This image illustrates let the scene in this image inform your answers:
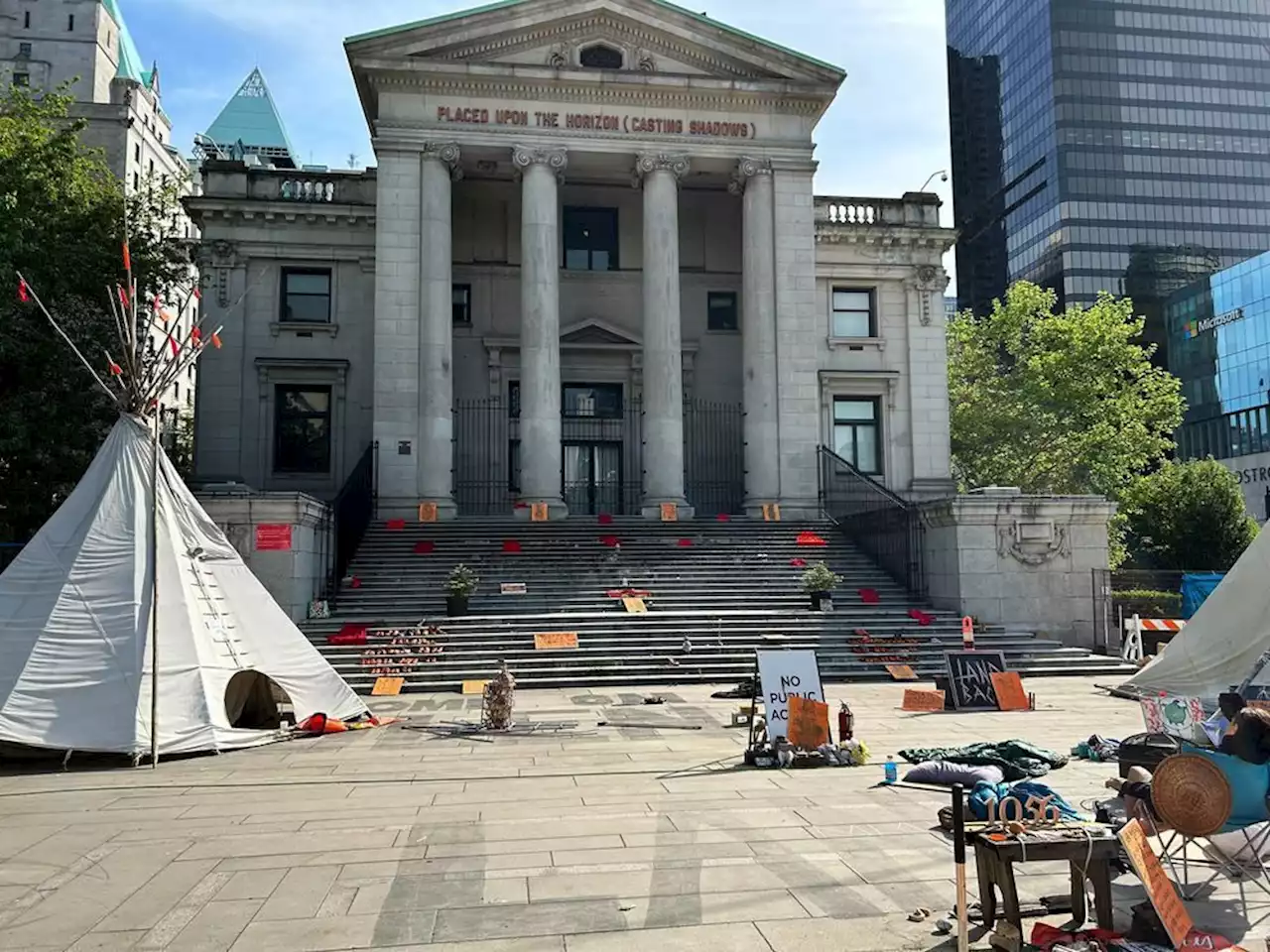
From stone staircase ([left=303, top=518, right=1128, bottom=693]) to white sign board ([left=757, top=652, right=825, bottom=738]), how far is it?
7.09 metres

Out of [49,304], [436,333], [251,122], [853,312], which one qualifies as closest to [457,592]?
[436,333]

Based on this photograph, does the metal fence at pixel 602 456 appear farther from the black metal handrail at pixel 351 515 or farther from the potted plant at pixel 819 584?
the potted plant at pixel 819 584

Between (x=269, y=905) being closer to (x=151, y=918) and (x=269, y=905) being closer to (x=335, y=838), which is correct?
(x=151, y=918)

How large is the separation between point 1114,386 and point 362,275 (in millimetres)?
30291

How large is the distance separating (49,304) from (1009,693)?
77.8 ft

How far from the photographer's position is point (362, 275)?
103ft

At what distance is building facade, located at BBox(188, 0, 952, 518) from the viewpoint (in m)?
28.3

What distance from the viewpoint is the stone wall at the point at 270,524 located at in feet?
63.9

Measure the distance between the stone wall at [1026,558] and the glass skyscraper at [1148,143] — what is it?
8719 centimetres

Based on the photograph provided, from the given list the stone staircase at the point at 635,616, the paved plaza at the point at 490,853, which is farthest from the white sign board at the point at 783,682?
the stone staircase at the point at 635,616

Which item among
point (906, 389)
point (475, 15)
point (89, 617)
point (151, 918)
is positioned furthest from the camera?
point (906, 389)

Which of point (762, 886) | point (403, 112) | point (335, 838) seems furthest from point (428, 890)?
point (403, 112)

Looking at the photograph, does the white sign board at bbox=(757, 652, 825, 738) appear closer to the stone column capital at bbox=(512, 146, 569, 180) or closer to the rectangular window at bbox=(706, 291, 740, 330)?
the stone column capital at bbox=(512, 146, 569, 180)

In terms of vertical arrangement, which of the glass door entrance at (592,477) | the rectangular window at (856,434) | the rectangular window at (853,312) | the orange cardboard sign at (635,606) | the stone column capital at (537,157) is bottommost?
the orange cardboard sign at (635,606)
